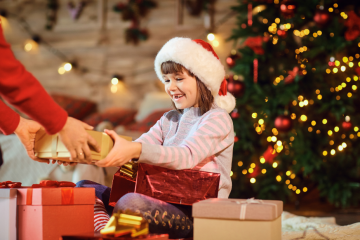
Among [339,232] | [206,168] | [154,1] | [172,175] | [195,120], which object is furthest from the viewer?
[154,1]

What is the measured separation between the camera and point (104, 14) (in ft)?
13.3

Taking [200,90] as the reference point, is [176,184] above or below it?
below

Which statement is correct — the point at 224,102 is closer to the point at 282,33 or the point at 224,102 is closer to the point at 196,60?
the point at 196,60

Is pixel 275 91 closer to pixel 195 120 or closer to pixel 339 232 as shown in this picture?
pixel 339 232

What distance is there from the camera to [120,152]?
977 millimetres

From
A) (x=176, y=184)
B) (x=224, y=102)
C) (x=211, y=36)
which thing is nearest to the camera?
(x=176, y=184)

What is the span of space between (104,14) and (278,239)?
3569mm

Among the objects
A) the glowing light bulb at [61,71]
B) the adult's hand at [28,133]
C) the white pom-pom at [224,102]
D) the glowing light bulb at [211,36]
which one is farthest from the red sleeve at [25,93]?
the glowing light bulb at [61,71]

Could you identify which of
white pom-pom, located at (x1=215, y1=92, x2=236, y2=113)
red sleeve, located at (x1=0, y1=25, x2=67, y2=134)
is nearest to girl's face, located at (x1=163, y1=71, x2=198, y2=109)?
white pom-pom, located at (x1=215, y1=92, x2=236, y2=113)

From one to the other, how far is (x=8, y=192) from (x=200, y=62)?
0.80 m

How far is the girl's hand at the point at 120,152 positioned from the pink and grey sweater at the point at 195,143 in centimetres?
3

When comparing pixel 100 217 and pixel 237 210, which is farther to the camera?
pixel 100 217

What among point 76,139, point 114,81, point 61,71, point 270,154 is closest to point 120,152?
point 76,139

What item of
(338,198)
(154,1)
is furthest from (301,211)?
(154,1)
